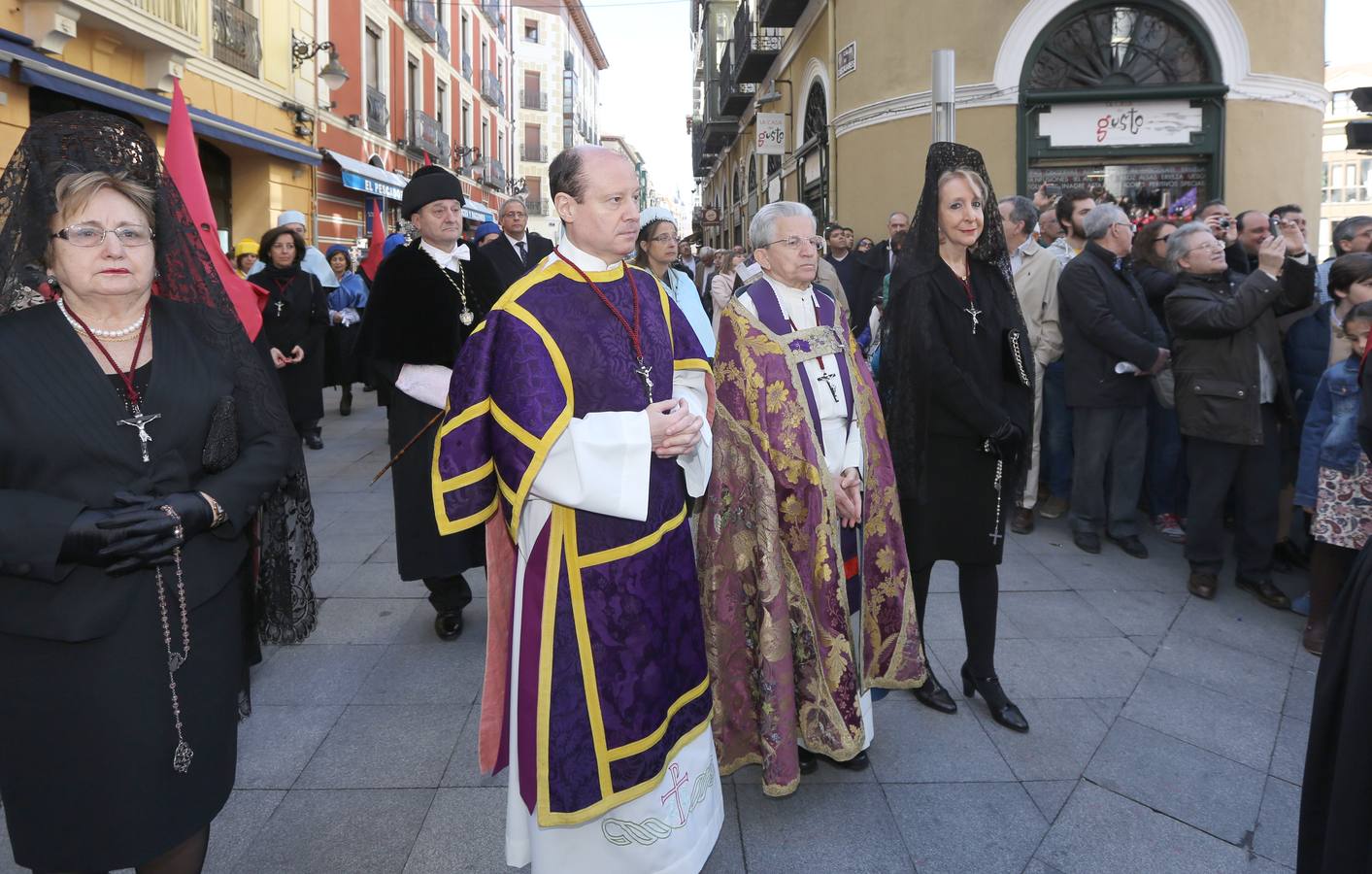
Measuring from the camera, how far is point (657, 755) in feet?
7.18

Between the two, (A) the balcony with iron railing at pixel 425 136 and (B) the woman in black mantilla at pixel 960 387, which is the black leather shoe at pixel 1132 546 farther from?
(A) the balcony with iron railing at pixel 425 136

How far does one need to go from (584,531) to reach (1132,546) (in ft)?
14.1

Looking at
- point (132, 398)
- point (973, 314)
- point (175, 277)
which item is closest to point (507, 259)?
point (973, 314)

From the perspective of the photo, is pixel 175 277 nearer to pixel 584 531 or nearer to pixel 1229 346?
pixel 584 531

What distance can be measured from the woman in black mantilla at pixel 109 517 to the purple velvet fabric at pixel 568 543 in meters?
0.48

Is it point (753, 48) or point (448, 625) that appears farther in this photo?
point (753, 48)

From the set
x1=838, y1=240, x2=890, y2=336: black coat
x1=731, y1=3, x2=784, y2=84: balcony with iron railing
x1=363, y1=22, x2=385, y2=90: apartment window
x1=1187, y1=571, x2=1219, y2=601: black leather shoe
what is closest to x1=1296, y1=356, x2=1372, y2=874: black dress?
x1=1187, y1=571, x2=1219, y2=601: black leather shoe

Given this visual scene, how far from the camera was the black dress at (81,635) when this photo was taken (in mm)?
1659

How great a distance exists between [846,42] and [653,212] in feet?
29.4

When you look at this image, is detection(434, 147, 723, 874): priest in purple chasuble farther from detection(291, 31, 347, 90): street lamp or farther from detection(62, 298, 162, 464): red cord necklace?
detection(291, 31, 347, 90): street lamp

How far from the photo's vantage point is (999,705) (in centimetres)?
324

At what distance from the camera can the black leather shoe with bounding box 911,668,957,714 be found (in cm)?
332

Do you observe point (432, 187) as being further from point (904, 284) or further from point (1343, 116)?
point (1343, 116)

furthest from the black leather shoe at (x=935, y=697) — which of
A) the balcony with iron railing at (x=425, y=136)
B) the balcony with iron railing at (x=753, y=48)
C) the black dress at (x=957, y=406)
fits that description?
the balcony with iron railing at (x=425, y=136)
